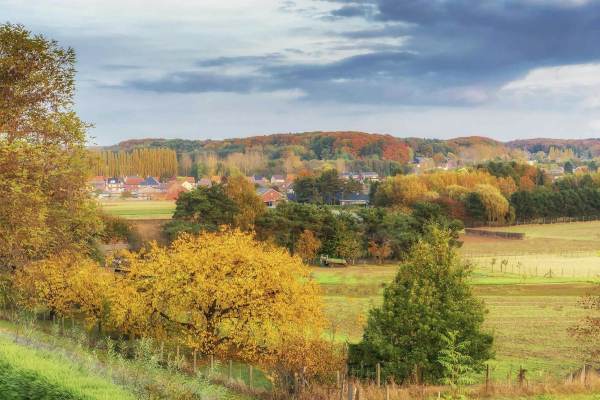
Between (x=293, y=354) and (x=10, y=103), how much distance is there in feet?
54.1

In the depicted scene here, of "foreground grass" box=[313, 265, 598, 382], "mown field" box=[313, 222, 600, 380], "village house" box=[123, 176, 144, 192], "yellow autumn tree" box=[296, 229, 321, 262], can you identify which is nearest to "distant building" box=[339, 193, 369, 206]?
"mown field" box=[313, 222, 600, 380]

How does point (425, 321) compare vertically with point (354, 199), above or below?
above

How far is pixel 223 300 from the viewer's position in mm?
27703

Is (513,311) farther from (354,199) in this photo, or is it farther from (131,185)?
(131,185)

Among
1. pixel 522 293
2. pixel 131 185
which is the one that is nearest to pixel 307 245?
pixel 522 293

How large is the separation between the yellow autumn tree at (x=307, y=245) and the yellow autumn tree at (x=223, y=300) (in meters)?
41.7

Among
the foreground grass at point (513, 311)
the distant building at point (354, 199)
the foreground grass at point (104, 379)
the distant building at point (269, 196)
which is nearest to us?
the foreground grass at point (104, 379)

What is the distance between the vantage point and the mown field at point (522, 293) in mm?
32750

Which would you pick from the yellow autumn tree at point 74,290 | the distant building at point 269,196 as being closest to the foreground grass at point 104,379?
the yellow autumn tree at point 74,290

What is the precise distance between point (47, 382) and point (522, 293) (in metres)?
47.0

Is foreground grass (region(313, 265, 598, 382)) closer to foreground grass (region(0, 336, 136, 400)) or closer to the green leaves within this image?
the green leaves

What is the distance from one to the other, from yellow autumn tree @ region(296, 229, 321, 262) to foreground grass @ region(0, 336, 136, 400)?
5639cm

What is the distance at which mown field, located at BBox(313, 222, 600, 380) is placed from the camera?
32750 millimetres

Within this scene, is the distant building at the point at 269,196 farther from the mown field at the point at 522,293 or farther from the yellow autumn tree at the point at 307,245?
the yellow autumn tree at the point at 307,245
